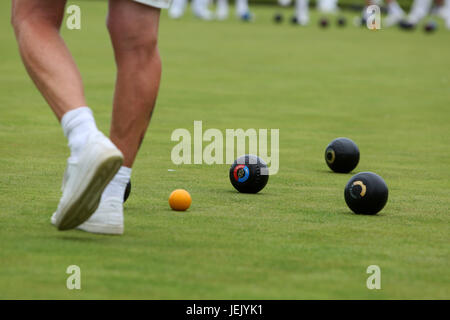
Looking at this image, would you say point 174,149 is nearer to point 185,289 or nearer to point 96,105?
point 96,105

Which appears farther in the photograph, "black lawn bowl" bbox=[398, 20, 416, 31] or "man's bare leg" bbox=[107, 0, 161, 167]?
"black lawn bowl" bbox=[398, 20, 416, 31]

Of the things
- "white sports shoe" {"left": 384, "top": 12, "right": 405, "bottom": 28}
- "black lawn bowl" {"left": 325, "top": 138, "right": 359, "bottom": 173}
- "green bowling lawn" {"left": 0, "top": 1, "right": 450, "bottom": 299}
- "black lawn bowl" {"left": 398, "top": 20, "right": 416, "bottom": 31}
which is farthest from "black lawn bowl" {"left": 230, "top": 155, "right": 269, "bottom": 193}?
"white sports shoe" {"left": 384, "top": 12, "right": 405, "bottom": 28}

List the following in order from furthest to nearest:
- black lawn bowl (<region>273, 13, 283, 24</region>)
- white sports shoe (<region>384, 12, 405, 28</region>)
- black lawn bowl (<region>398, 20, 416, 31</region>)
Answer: white sports shoe (<region>384, 12, 405, 28</region>) → black lawn bowl (<region>273, 13, 283, 24</region>) → black lawn bowl (<region>398, 20, 416, 31</region>)

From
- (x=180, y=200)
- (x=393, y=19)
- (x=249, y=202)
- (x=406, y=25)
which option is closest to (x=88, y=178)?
(x=180, y=200)

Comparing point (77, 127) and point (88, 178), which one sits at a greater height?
point (77, 127)

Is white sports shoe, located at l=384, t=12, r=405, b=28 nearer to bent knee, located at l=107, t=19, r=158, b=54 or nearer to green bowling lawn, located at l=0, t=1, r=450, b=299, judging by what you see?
green bowling lawn, located at l=0, t=1, r=450, b=299

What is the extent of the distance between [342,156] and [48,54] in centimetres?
281

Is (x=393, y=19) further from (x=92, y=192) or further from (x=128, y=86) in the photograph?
(x=92, y=192)

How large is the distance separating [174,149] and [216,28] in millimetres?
16558

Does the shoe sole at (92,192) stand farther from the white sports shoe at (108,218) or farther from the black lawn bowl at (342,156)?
the black lawn bowl at (342,156)

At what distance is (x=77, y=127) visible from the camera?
12.8 ft

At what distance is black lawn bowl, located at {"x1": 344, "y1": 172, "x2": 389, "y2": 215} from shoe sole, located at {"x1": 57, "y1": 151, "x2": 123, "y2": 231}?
1552 mm

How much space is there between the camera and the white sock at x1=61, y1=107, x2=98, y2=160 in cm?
386

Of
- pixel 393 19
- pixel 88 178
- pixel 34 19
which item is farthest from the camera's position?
pixel 393 19
